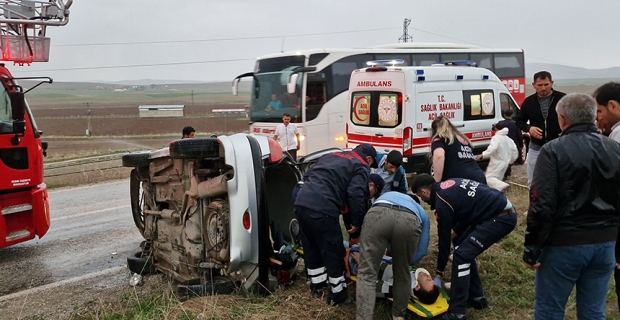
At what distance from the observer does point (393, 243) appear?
13.9 feet

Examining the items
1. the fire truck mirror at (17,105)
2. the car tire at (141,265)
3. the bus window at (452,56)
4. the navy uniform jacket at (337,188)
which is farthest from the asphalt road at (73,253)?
the bus window at (452,56)

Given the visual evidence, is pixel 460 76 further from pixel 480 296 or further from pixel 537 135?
pixel 480 296

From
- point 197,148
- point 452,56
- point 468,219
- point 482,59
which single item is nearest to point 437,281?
point 468,219

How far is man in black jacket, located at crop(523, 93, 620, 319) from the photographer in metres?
3.41

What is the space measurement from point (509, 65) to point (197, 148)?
18.0 meters

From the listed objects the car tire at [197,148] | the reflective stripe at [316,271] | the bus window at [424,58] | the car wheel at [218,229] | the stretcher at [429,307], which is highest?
the bus window at [424,58]

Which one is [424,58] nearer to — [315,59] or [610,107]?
[315,59]

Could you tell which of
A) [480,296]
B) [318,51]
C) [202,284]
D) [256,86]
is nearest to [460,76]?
[318,51]

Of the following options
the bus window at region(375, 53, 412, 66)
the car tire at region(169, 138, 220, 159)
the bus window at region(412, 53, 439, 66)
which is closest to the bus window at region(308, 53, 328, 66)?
the bus window at region(375, 53, 412, 66)

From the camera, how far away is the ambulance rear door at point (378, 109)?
1148cm

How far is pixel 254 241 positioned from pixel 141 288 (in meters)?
1.70

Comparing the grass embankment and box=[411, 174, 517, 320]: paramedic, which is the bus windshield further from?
box=[411, 174, 517, 320]: paramedic

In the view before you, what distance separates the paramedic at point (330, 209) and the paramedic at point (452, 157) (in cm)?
140

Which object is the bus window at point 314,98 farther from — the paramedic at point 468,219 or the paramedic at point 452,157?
the paramedic at point 468,219
